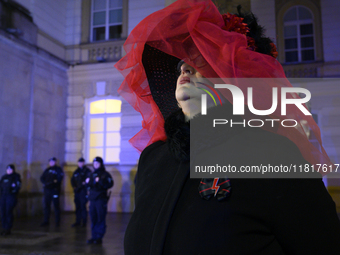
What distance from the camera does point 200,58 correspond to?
115 centimetres

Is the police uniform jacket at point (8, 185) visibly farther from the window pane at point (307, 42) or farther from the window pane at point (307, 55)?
the window pane at point (307, 42)

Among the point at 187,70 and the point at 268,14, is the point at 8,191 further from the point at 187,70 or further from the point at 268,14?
the point at 268,14

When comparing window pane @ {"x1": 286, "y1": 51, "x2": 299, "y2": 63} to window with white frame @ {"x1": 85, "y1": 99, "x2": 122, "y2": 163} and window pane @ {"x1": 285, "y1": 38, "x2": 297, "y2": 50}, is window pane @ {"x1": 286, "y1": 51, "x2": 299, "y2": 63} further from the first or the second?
window with white frame @ {"x1": 85, "y1": 99, "x2": 122, "y2": 163}

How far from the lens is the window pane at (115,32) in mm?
10500

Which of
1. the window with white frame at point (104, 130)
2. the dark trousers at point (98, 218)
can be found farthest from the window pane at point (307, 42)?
the dark trousers at point (98, 218)

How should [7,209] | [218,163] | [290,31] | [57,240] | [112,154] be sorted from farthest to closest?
[112,154] → [290,31] → [7,209] → [57,240] → [218,163]

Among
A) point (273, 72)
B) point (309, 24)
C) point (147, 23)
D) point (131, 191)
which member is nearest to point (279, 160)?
point (273, 72)

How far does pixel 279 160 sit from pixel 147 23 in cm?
76

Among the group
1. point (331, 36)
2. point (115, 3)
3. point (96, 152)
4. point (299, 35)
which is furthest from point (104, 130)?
point (331, 36)

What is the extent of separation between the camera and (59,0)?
10.5 m

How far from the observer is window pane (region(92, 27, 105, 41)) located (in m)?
10.7

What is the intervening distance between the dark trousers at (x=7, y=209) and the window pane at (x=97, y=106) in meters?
4.04

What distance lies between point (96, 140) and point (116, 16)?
164 inches

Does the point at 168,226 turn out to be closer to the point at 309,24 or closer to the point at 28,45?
the point at 28,45
